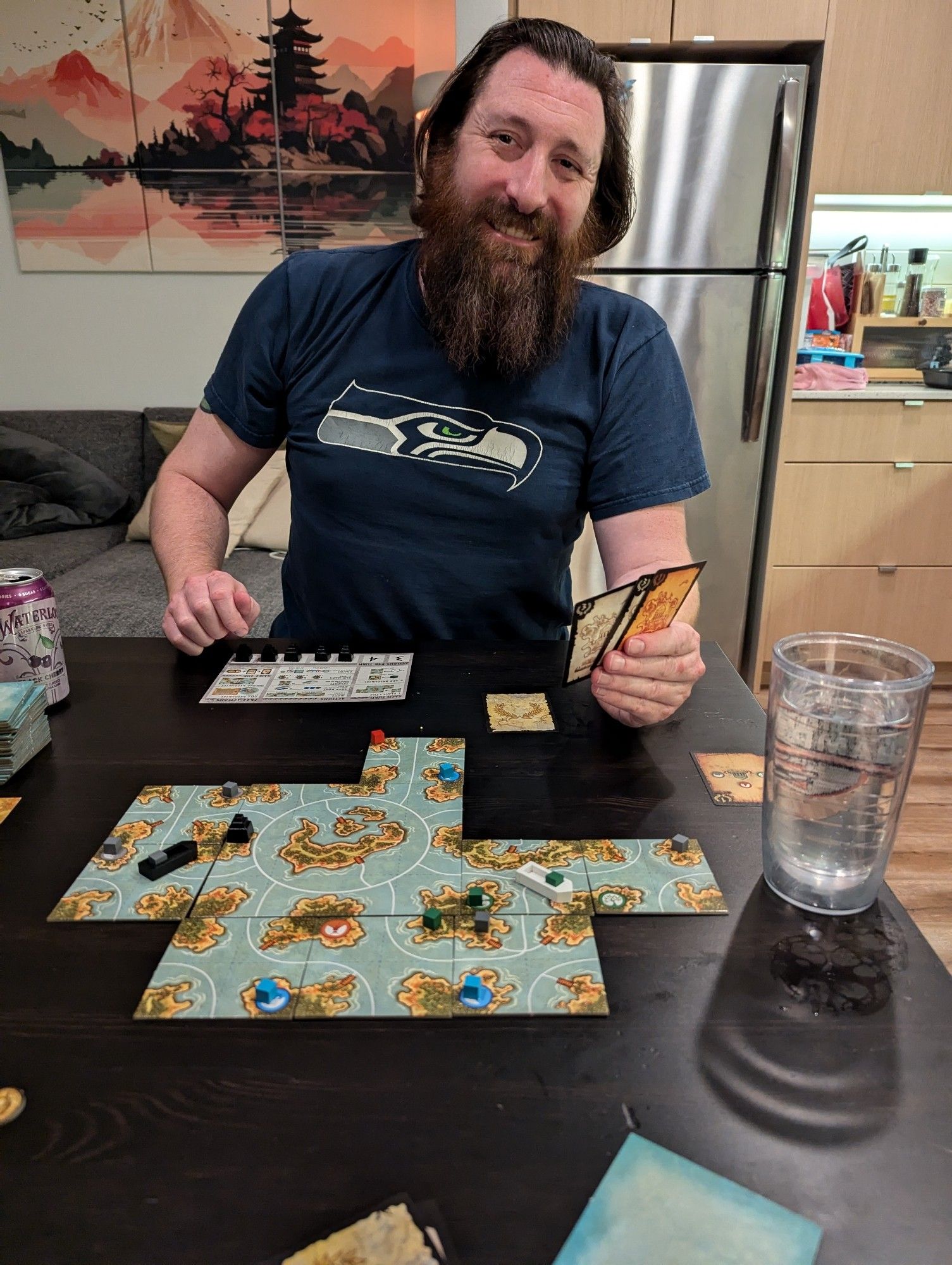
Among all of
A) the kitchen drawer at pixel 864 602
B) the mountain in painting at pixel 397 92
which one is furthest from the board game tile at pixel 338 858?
the mountain in painting at pixel 397 92

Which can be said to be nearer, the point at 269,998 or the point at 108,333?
the point at 269,998

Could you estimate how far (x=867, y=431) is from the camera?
2652mm

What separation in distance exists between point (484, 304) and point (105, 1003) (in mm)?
948

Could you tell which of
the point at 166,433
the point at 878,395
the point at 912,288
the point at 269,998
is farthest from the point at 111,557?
the point at 912,288

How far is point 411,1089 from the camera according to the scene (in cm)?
45

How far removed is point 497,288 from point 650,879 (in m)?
0.85

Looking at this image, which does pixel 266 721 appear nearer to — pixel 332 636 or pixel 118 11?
pixel 332 636

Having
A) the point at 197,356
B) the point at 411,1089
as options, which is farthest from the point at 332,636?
the point at 197,356

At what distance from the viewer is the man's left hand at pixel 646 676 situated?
2.73ft

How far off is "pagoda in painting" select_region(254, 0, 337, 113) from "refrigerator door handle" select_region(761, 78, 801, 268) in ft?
4.97

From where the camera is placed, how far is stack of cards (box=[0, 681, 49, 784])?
759 mm

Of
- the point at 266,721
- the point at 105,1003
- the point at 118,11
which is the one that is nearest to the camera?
the point at 105,1003

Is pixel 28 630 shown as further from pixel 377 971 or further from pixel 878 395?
pixel 878 395

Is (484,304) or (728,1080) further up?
(484,304)
